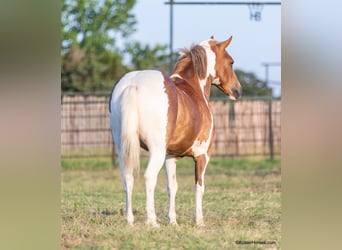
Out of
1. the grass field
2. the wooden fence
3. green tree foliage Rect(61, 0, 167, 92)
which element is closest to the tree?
green tree foliage Rect(61, 0, 167, 92)

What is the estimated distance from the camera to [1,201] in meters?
1.91

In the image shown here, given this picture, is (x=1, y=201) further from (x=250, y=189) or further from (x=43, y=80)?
(x=250, y=189)

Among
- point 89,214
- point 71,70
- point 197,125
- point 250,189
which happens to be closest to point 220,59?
point 197,125

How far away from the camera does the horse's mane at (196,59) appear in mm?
6488

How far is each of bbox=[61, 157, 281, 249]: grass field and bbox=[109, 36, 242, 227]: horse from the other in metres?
0.36

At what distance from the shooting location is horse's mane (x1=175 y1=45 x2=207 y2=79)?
649 cm

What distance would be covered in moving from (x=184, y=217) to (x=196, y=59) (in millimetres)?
1635

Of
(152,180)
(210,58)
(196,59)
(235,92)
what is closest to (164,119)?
(152,180)

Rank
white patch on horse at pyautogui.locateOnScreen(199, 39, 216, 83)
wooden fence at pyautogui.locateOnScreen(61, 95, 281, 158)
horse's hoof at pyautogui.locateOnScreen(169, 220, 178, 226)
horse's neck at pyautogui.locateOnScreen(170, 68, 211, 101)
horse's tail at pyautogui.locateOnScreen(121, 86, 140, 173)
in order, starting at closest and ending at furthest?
horse's tail at pyautogui.locateOnScreen(121, 86, 140, 173), horse's hoof at pyautogui.locateOnScreen(169, 220, 178, 226), horse's neck at pyautogui.locateOnScreen(170, 68, 211, 101), white patch on horse at pyautogui.locateOnScreen(199, 39, 216, 83), wooden fence at pyautogui.locateOnScreen(61, 95, 281, 158)

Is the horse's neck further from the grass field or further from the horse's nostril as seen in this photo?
the grass field

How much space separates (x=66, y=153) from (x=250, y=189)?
7853 millimetres

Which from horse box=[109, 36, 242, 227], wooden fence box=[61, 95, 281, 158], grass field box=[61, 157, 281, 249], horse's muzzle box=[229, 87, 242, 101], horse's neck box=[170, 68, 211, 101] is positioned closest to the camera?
grass field box=[61, 157, 281, 249]

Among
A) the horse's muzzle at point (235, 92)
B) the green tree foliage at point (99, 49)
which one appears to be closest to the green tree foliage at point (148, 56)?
the green tree foliage at point (99, 49)

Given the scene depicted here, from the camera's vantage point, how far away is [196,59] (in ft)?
21.3
